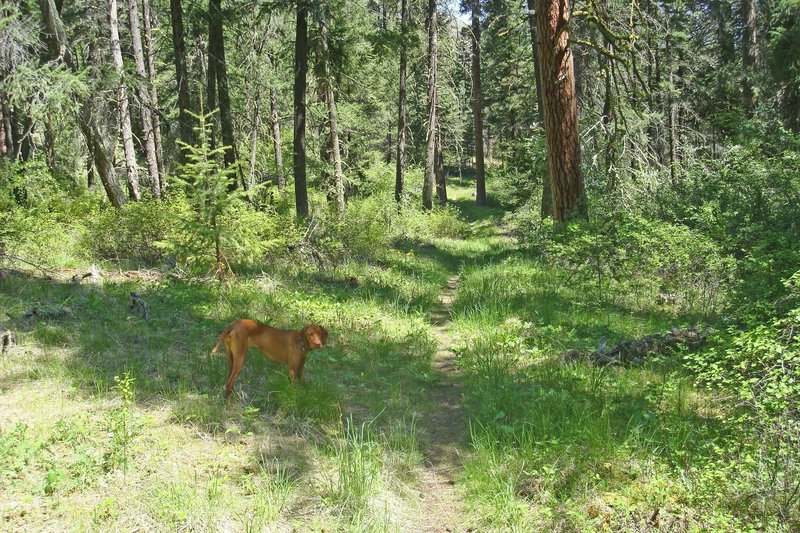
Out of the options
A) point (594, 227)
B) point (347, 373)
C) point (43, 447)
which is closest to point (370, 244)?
point (594, 227)

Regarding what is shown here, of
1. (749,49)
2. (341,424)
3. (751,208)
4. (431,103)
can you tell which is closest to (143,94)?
(431,103)

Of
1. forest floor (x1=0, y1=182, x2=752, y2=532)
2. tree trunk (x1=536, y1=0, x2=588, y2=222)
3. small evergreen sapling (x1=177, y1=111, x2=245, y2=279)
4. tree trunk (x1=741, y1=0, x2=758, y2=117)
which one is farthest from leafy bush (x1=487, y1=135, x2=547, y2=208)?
forest floor (x1=0, y1=182, x2=752, y2=532)

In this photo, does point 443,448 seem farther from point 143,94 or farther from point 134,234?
point 143,94

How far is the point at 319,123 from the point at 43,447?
70.7 feet

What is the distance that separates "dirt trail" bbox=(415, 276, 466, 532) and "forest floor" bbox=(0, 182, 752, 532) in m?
0.02

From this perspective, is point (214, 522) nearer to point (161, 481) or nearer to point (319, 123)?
point (161, 481)

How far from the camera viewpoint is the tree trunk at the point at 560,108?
8.21m

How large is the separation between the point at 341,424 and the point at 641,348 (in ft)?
11.7

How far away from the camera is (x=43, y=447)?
3.56 meters

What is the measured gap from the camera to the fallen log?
5664 millimetres

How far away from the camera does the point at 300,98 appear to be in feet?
42.3

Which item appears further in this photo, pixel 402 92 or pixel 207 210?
pixel 402 92

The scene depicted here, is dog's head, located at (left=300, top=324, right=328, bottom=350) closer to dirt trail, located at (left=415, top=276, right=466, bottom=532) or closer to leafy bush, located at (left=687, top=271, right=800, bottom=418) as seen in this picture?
dirt trail, located at (left=415, top=276, right=466, bottom=532)

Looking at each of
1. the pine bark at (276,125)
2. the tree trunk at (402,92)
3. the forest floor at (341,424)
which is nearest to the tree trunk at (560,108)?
the forest floor at (341,424)
